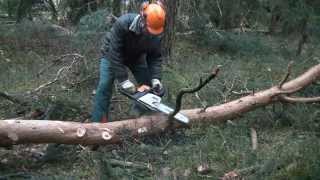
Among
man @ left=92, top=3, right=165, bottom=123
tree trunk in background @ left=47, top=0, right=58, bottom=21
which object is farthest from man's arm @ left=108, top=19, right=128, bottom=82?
tree trunk in background @ left=47, top=0, right=58, bottom=21

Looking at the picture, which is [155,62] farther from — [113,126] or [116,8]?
[116,8]

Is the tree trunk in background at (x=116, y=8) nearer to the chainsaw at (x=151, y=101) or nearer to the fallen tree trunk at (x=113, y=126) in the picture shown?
the fallen tree trunk at (x=113, y=126)

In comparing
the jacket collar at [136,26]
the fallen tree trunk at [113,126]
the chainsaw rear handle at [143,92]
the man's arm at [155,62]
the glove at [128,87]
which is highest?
the jacket collar at [136,26]

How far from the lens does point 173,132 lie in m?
6.08

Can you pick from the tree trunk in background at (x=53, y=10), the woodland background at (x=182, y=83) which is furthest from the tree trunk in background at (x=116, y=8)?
the tree trunk in background at (x=53, y=10)

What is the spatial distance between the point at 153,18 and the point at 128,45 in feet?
1.97

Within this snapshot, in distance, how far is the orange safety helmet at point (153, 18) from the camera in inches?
216

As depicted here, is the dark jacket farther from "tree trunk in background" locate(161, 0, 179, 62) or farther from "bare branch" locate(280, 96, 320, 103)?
"tree trunk in background" locate(161, 0, 179, 62)

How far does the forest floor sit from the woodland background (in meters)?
0.01

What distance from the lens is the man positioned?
5.59 metres

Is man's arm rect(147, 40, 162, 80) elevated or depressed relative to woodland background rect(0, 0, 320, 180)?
elevated

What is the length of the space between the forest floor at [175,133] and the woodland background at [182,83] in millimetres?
14

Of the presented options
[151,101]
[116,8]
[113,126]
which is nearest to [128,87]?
[151,101]

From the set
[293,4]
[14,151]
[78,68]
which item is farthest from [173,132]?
[293,4]
